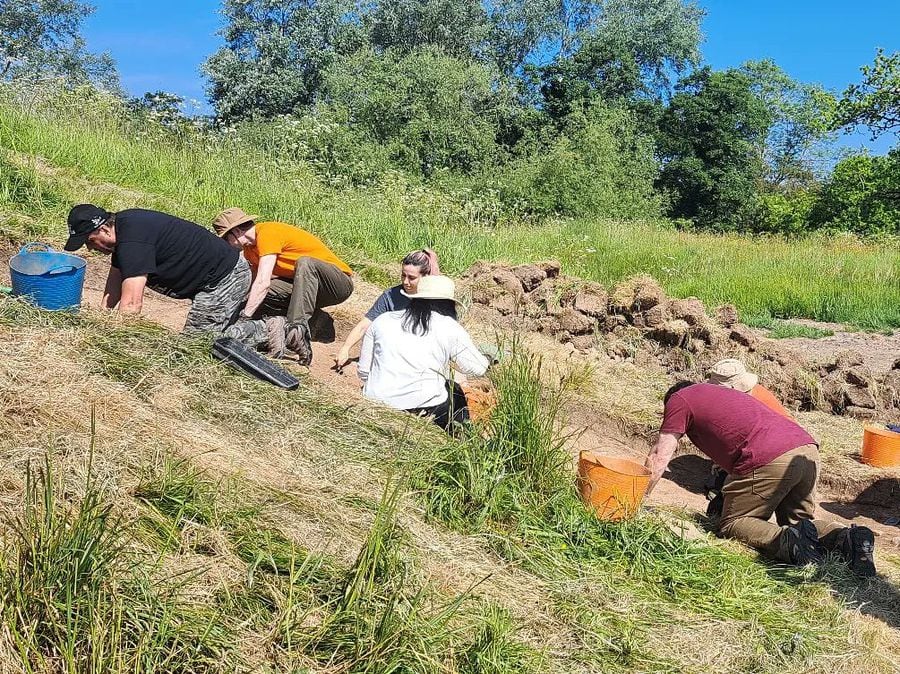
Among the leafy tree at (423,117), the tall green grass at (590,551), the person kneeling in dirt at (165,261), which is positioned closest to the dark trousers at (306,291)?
the person kneeling in dirt at (165,261)

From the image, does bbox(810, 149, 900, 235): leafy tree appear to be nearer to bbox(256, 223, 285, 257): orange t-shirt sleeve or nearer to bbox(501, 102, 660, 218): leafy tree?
bbox(501, 102, 660, 218): leafy tree

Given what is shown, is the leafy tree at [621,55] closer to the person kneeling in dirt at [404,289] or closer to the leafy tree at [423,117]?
the leafy tree at [423,117]

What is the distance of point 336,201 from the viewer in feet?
40.8

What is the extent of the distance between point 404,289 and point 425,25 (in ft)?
115

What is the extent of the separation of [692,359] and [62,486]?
23.0 feet

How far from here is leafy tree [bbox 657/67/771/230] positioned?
34344 mm

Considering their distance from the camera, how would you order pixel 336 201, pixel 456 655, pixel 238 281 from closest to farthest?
1. pixel 456 655
2. pixel 238 281
3. pixel 336 201

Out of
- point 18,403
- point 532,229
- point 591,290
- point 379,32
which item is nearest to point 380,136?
point 532,229

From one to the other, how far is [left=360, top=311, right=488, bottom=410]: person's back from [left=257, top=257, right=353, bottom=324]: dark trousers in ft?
5.92

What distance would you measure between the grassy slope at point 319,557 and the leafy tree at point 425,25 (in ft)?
117

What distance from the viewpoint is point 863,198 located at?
3019cm

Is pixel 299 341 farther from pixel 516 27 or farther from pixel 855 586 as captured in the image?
pixel 516 27

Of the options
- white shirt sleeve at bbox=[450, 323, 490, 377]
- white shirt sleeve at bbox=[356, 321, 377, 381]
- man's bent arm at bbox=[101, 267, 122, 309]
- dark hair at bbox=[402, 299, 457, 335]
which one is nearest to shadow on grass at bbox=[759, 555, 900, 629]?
white shirt sleeve at bbox=[450, 323, 490, 377]

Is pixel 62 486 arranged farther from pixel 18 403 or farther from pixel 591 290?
pixel 591 290
